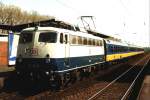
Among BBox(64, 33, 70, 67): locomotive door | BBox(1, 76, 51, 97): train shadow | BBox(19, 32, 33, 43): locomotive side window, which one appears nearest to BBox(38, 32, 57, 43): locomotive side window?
BBox(19, 32, 33, 43): locomotive side window

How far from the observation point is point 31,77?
14.7 metres

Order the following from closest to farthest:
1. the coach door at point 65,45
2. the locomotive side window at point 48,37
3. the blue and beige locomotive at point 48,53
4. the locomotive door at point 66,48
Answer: the blue and beige locomotive at point 48,53, the locomotive side window at point 48,37, the coach door at point 65,45, the locomotive door at point 66,48

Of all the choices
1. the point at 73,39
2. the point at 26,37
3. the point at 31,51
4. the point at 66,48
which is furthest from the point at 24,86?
the point at 73,39

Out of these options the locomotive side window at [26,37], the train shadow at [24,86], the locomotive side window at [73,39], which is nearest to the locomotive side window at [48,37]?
the locomotive side window at [26,37]

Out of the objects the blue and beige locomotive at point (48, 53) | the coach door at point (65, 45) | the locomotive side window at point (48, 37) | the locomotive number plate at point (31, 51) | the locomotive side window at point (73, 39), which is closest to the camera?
the blue and beige locomotive at point (48, 53)

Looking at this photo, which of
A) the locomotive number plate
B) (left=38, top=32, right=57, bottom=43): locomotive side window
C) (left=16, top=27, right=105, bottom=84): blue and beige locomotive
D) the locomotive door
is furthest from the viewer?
the locomotive door

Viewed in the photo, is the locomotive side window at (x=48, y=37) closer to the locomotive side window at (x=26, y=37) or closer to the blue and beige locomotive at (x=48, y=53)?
the blue and beige locomotive at (x=48, y=53)

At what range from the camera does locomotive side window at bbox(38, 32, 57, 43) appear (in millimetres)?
14815

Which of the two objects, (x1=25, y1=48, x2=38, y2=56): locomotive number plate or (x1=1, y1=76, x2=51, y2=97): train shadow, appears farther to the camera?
(x1=1, y1=76, x2=51, y2=97): train shadow

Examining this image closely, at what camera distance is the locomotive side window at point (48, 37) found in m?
14.8

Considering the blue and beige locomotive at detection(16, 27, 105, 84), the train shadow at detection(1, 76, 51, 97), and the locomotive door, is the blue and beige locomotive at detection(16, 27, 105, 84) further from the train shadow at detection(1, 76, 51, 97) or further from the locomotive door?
the train shadow at detection(1, 76, 51, 97)

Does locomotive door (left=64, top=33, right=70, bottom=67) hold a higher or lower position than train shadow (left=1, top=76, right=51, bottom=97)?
higher

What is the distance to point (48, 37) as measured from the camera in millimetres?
14961

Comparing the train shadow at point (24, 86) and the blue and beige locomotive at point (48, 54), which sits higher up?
the blue and beige locomotive at point (48, 54)
